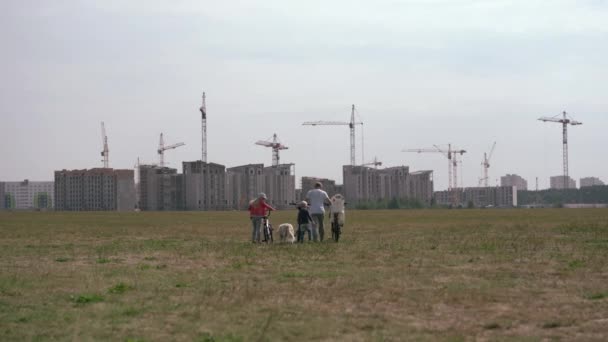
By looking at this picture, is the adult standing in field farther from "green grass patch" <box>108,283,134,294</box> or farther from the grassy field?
"green grass patch" <box>108,283,134,294</box>

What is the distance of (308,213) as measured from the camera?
24141mm

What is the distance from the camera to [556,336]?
868cm

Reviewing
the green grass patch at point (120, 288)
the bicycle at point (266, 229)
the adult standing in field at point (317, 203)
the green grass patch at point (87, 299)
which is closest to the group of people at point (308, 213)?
the adult standing in field at point (317, 203)

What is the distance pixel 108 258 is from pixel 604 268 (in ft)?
37.2

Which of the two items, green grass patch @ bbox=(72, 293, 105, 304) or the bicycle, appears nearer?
green grass patch @ bbox=(72, 293, 105, 304)

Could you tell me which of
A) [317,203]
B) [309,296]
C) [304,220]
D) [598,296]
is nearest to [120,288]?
[309,296]

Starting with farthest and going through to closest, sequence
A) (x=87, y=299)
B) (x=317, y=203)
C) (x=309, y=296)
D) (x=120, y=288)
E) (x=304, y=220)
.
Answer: (x=317, y=203), (x=304, y=220), (x=120, y=288), (x=309, y=296), (x=87, y=299)

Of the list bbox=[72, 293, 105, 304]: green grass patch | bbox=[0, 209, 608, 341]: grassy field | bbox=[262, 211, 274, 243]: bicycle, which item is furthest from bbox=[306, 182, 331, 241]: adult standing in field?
bbox=[72, 293, 105, 304]: green grass patch

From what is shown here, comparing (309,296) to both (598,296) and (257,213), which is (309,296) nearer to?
(598,296)

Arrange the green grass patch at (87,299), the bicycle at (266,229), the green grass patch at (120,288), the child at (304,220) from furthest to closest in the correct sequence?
1. the bicycle at (266,229)
2. the child at (304,220)
3. the green grass patch at (120,288)
4. the green grass patch at (87,299)

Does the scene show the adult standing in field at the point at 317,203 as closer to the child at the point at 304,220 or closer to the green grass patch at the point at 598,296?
the child at the point at 304,220

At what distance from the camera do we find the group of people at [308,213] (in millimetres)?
24125

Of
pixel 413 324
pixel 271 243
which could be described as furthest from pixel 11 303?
pixel 271 243

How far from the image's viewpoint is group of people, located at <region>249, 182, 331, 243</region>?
24.1 meters
